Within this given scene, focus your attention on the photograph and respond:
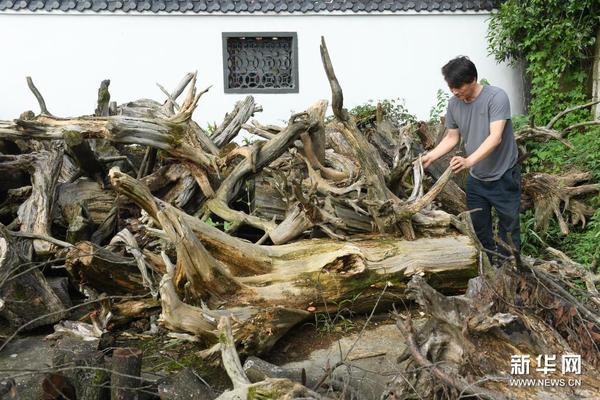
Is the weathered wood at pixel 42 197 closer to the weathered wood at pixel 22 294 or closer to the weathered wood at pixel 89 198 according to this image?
the weathered wood at pixel 89 198

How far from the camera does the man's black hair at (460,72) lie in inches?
173

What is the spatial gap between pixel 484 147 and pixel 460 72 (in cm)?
51

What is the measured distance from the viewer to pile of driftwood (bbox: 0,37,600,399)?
332 cm

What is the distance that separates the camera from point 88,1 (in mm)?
10047

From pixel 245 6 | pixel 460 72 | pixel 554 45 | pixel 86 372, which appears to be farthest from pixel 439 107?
pixel 86 372

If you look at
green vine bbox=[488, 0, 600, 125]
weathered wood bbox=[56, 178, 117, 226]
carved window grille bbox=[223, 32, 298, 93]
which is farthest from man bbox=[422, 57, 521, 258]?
carved window grille bbox=[223, 32, 298, 93]

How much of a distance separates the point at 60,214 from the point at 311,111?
218 centimetres

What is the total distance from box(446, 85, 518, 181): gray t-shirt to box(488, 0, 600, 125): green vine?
484 centimetres

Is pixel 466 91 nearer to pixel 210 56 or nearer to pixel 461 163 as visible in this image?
pixel 461 163

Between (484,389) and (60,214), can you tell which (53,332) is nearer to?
(60,214)

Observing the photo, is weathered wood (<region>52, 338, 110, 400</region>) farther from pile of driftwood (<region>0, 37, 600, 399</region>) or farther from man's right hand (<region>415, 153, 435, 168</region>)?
man's right hand (<region>415, 153, 435, 168</region>)

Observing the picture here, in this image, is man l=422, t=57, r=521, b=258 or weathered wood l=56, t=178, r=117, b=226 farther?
weathered wood l=56, t=178, r=117, b=226

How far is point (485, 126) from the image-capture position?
4625mm

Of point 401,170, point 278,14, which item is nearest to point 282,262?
point 401,170
